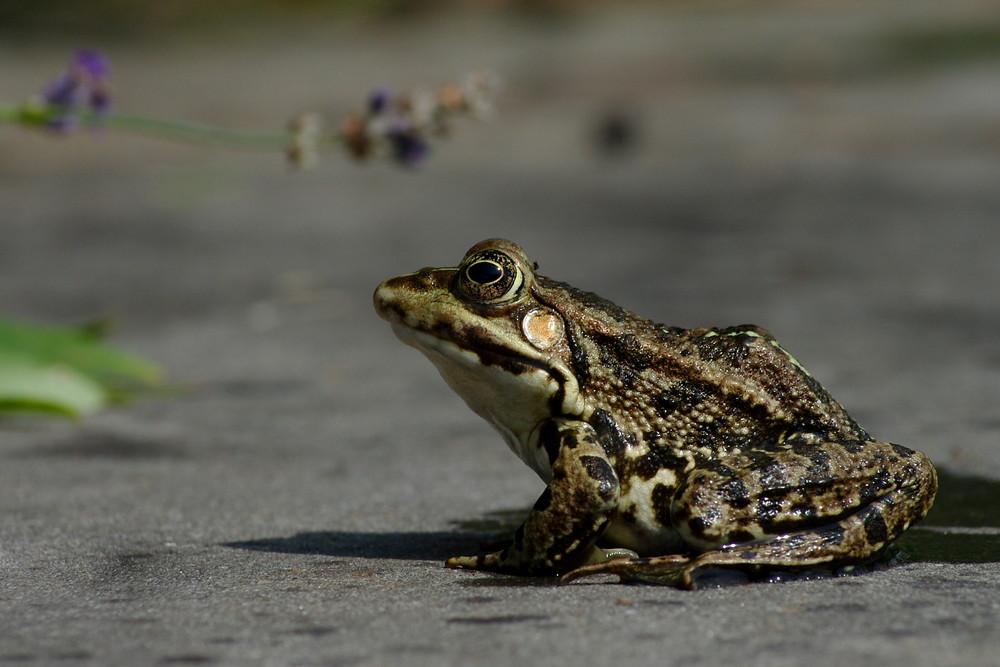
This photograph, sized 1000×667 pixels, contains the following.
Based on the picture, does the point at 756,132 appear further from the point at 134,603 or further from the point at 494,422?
the point at 134,603

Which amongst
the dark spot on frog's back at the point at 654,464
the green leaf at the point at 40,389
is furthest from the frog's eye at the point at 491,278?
the green leaf at the point at 40,389

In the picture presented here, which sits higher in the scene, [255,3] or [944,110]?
[255,3]

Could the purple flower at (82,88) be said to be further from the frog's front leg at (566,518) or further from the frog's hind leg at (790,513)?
the frog's hind leg at (790,513)

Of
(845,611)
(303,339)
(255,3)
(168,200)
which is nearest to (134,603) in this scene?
(845,611)

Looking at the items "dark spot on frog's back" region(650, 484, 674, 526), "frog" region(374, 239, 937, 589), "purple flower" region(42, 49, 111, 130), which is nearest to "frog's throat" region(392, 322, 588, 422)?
"frog" region(374, 239, 937, 589)

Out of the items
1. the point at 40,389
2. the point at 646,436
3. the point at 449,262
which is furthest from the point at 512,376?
the point at 449,262

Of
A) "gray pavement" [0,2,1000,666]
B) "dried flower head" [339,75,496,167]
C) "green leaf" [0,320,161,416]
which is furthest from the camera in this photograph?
"green leaf" [0,320,161,416]

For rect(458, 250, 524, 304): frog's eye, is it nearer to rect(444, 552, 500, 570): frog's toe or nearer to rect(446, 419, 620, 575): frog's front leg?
rect(446, 419, 620, 575): frog's front leg
